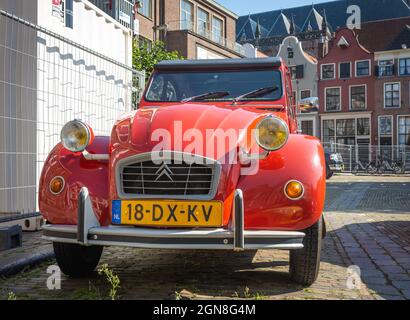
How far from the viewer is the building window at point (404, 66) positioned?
43.6m

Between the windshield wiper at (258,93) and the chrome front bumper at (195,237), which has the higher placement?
the windshield wiper at (258,93)

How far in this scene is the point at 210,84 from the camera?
501 cm

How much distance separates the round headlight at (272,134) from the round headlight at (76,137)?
1.34 m

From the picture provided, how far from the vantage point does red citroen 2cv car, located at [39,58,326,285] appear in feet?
10.7

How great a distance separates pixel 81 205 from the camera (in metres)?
3.37

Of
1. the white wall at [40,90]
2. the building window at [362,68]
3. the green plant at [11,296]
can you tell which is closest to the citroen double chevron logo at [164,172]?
the green plant at [11,296]

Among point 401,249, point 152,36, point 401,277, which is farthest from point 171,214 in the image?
point 152,36

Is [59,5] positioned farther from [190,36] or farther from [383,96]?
[383,96]

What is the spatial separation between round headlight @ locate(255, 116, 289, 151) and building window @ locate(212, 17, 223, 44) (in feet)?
95.3

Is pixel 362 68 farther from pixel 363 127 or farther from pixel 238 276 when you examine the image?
pixel 238 276

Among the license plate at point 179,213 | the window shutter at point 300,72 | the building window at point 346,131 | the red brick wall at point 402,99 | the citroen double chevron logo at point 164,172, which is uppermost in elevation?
the window shutter at point 300,72

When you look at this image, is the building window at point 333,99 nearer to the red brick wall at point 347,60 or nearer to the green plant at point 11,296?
the red brick wall at point 347,60

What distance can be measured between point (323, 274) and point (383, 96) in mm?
42855

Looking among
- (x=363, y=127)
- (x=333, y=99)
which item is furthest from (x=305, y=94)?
(x=363, y=127)
